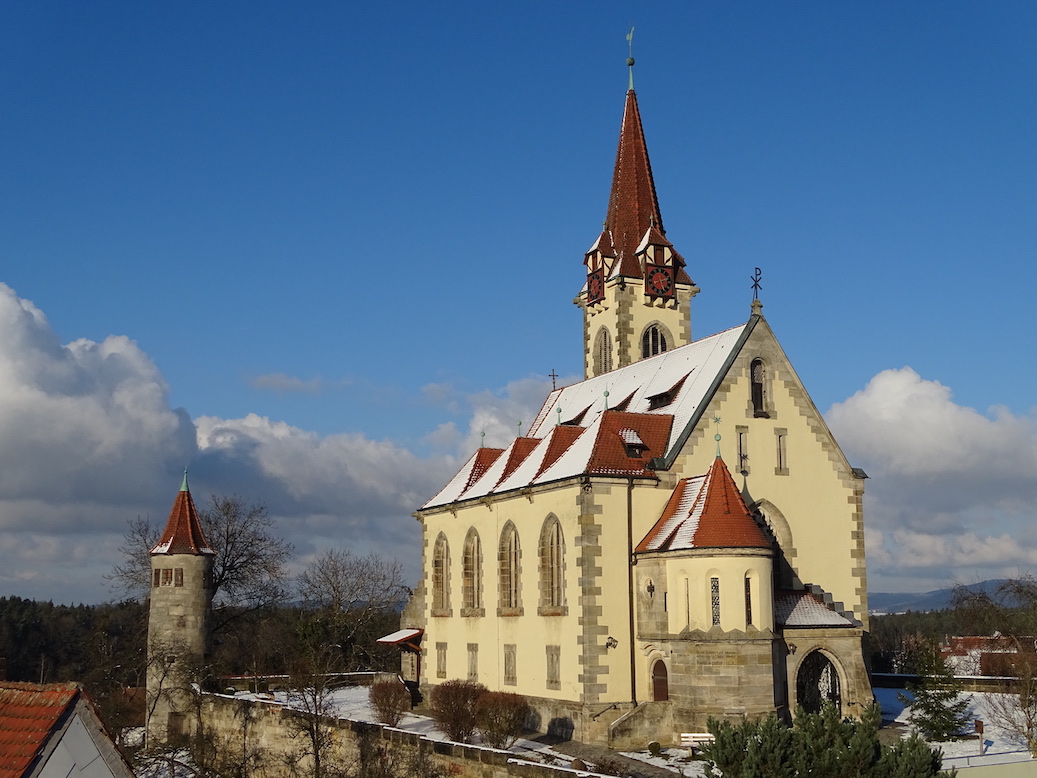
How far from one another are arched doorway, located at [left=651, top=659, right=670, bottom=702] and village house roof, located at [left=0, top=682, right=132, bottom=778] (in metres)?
24.3

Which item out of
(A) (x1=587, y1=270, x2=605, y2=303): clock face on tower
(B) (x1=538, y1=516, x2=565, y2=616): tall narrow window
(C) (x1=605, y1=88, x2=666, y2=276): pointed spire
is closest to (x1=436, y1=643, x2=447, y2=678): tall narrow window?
(B) (x1=538, y1=516, x2=565, y2=616): tall narrow window

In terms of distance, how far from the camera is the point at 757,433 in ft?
125

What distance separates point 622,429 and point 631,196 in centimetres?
1965

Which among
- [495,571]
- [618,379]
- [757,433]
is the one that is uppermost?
[618,379]

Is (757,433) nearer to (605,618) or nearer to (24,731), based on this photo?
(605,618)

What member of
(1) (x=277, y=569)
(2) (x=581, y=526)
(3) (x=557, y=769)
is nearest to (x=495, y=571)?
(2) (x=581, y=526)

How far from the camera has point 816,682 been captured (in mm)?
35906

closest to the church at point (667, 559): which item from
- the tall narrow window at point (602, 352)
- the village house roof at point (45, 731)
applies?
the tall narrow window at point (602, 352)

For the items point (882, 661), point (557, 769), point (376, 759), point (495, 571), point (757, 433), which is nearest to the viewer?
point (557, 769)

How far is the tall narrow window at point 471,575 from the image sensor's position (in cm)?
4294

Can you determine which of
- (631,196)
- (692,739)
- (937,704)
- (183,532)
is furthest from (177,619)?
(937,704)

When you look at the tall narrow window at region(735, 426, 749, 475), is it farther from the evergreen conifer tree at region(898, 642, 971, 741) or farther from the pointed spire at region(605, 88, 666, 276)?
the pointed spire at region(605, 88, 666, 276)

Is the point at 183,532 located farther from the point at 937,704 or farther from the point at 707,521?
the point at 937,704

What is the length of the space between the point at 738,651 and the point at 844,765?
1174 centimetres
